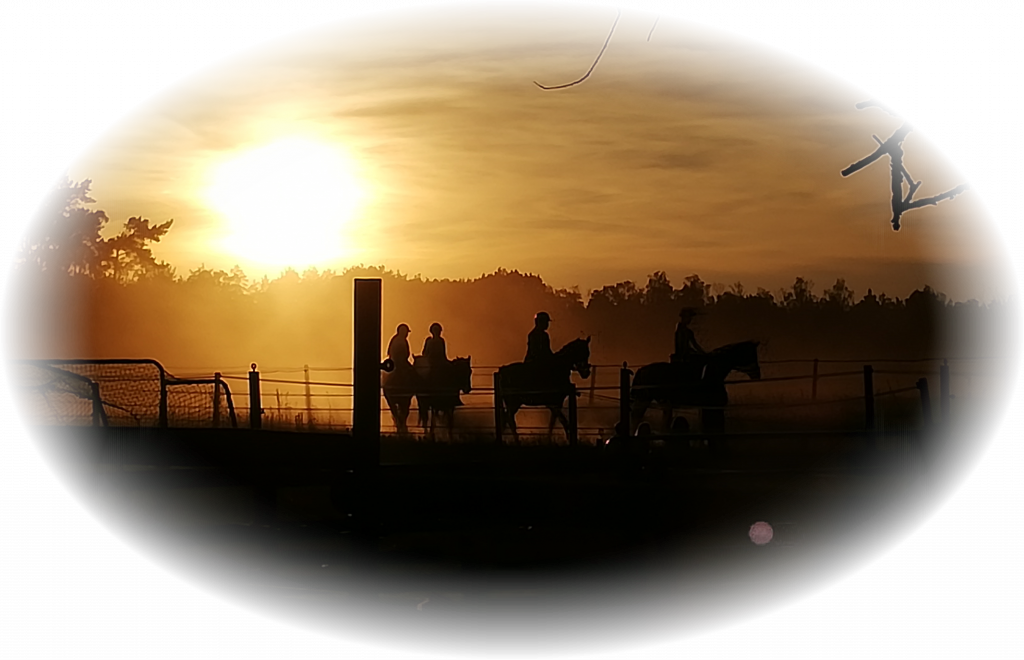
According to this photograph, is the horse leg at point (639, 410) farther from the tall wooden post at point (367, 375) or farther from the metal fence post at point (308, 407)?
the tall wooden post at point (367, 375)

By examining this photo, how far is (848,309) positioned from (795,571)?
40.1 metres

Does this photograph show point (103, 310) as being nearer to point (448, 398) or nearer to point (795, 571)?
point (448, 398)

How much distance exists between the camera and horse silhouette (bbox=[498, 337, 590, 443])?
13617mm

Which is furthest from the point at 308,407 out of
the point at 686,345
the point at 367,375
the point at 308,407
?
the point at 367,375

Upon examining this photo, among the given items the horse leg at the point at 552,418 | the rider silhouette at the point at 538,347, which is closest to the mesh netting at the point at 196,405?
the rider silhouette at the point at 538,347

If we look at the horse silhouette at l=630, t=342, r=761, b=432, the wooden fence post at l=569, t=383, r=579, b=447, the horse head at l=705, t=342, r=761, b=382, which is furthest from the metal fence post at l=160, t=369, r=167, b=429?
the horse head at l=705, t=342, r=761, b=382

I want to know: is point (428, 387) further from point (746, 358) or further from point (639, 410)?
point (746, 358)

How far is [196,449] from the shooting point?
4.56 meters

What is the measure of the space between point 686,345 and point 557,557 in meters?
6.63

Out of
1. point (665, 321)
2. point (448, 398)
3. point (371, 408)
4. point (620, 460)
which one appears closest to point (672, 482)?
point (620, 460)

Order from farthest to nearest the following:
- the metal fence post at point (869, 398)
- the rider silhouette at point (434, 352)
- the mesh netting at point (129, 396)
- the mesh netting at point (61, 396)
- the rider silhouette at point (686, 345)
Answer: the rider silhouette at point (434, 352)
the rider silhouette at point (686, 345)
the metal fence post at point (869, 398)
the mesh netting at point (129, 396)
the mesh netting at point (61, 396)

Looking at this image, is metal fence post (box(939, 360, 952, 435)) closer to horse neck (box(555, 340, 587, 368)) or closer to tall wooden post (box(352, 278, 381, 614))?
horse neck (box(555, 340, 587, 368))

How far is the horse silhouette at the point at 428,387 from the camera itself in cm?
1489

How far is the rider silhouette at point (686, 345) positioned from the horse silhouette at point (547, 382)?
1.28 metres
